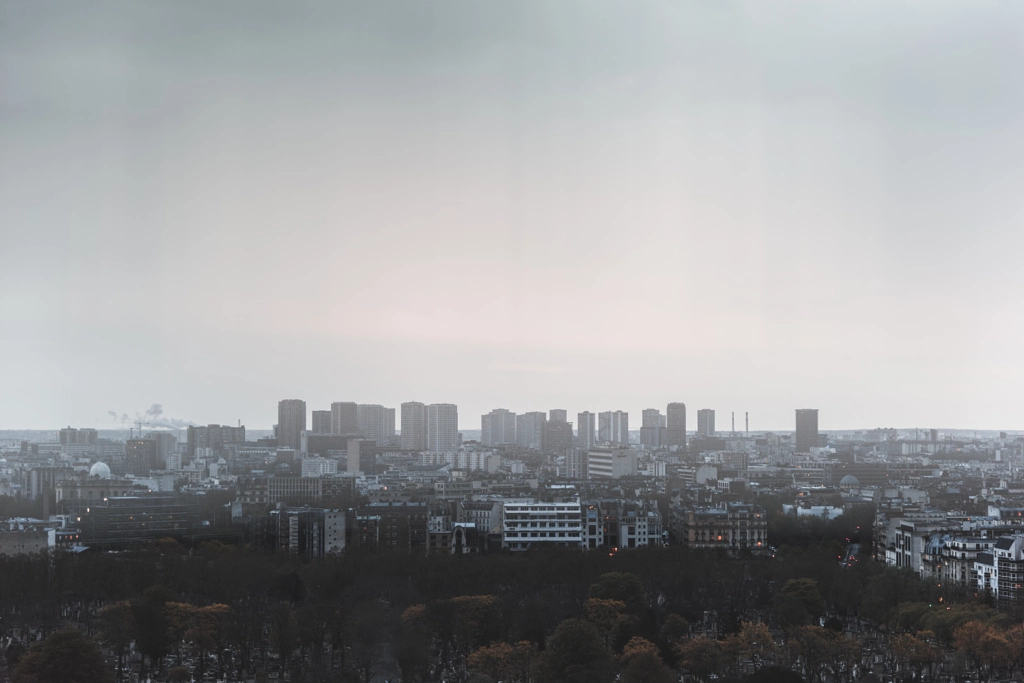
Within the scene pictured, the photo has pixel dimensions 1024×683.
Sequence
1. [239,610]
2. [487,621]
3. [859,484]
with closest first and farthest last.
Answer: [487,621]
[239,610]
[859,484]

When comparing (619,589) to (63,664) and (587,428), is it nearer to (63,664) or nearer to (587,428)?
(63,664)

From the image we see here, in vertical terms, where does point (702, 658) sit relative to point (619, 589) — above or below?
below

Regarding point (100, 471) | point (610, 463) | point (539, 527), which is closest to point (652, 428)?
point (610, 463)

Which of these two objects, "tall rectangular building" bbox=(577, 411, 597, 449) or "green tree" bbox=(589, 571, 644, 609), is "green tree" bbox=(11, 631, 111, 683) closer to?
"green tree" bbox=(589, 571, 644, 609)

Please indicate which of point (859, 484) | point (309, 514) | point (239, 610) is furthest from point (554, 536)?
point (859, 484)

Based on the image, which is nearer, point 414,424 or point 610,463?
point 610,463

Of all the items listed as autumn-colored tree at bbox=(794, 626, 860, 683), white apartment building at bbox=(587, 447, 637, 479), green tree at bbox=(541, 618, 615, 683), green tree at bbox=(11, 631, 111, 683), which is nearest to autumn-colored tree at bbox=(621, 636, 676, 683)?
green tree at bbox=(541, 618, 615, 683)

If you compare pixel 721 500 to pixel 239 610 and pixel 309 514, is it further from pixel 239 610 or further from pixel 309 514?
pixel 239 610
